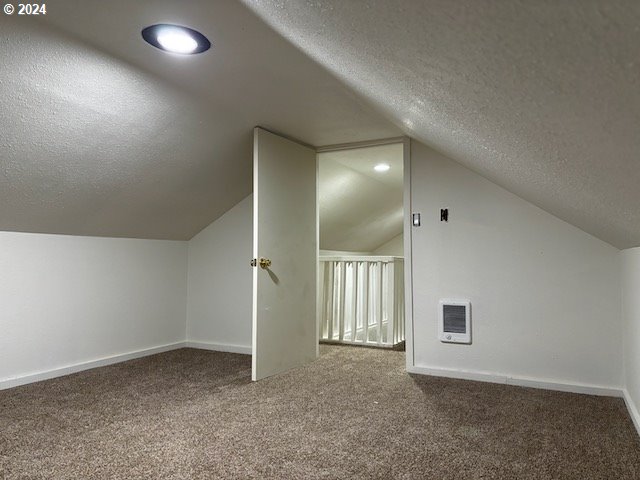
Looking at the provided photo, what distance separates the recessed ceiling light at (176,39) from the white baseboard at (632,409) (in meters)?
2.56

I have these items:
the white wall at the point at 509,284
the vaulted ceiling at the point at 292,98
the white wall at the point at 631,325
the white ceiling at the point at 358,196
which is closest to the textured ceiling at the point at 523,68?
the vaulted ceiling at the point at 292,98

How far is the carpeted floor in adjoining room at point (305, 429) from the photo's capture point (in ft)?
5.72

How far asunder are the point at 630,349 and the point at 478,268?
973mm

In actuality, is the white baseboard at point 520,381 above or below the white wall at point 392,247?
below

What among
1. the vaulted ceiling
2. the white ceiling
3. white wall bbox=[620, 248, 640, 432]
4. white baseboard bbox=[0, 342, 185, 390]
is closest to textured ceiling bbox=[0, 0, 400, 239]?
the vaulted ceiling

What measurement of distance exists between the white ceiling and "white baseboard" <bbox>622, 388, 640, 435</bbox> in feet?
7.17

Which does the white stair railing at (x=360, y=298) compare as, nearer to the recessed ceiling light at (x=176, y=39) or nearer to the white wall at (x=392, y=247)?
the white wall at (x=392, y=247)

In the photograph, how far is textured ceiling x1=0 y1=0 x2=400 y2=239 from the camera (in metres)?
1.85

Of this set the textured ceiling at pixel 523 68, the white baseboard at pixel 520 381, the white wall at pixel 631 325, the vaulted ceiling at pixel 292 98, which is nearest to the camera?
the textured ceiling at pixel 523 68

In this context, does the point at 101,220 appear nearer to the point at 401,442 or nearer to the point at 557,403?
the point at 401,442

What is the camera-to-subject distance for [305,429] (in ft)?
7.10

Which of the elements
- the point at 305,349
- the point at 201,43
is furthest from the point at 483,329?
the point at 201,43

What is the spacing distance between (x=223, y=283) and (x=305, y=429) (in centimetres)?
224

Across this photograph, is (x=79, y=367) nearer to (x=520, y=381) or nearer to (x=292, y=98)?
(x=292, y=98)
